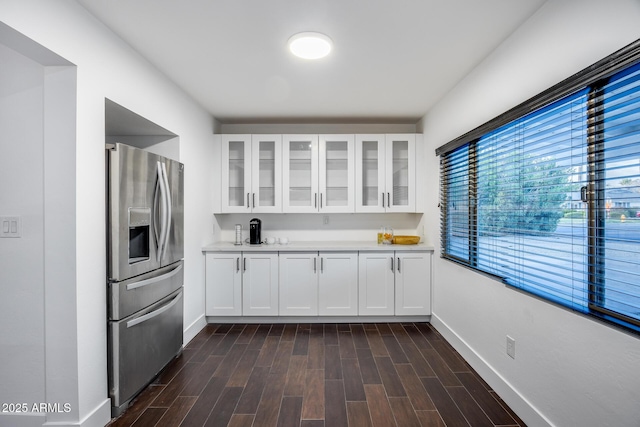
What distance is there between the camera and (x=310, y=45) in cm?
221

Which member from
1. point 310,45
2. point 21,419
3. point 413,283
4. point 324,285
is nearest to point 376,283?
point 413,283

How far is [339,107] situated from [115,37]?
7.21ft

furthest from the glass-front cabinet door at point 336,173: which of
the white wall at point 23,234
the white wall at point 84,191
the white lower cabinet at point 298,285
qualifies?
the white wall at point 23,234

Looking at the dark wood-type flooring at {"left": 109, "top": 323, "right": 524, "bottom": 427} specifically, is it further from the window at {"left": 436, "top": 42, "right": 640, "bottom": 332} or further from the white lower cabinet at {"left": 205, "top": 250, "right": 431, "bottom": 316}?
the window at {"left": 436, "top": 42, "right": 640, "bottom": 332}

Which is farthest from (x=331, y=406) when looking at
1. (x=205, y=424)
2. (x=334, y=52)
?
(x=334, y=52)

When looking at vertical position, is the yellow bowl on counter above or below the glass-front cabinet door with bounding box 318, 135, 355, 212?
below

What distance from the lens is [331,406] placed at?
213 cm

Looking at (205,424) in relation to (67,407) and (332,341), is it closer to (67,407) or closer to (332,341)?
(67,407)

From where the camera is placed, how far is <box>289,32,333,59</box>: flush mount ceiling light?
6.98 feet

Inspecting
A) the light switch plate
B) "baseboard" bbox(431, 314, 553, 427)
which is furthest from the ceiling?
"baseboard" bbox(431, 314, 553, 427)

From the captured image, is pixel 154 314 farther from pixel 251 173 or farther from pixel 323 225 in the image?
pixel 323 225

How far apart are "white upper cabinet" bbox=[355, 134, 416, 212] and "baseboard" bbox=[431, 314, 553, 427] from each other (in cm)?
156

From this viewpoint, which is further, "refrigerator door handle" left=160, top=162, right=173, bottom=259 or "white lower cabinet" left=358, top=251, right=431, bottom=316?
"white lower cabinet" left=358, top=251, right=431, bottom=316

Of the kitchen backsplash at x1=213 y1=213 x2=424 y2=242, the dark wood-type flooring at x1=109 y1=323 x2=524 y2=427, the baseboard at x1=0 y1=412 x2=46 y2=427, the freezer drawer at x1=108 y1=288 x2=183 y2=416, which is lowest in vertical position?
the dark wood-type flooring at x1=109 y1=323 x2=524 y2=427
